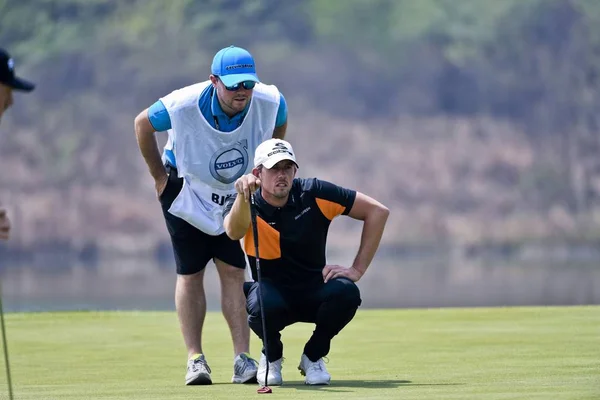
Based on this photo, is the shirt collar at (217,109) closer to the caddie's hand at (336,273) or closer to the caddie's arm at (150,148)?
the caddie's arm at (150,148)

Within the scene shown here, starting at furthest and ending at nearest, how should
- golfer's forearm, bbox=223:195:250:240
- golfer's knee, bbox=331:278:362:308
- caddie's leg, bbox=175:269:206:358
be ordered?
caddie's leg, bbox=175:269:206:358, golfer's knee, bbox=331:278:362:308, golfer's forearm, bbox=223:195:250:240

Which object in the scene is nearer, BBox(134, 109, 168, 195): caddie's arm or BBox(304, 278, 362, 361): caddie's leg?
BBox(304, 278, 362, 361): caddie's leg

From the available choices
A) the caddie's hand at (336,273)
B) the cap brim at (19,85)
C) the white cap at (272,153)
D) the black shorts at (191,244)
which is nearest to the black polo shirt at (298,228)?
the caddie's hand at (336,273)

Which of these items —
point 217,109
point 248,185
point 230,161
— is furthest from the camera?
point 230,161

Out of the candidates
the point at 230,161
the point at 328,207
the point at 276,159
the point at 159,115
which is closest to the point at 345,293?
the point at 328,207

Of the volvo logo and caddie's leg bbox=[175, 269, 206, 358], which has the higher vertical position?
the volvo logo

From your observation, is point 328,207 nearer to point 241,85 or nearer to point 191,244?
point 241,85

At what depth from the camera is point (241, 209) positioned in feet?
24.6

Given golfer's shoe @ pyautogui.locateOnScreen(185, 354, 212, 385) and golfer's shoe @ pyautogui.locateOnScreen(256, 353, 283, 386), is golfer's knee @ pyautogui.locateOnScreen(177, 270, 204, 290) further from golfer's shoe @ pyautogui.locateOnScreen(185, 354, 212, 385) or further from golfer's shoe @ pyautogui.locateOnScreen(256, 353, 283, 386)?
golfer's shoe @ pyautogui.locateOnScreen(256, 353, 283, 386)

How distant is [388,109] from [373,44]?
11749mm

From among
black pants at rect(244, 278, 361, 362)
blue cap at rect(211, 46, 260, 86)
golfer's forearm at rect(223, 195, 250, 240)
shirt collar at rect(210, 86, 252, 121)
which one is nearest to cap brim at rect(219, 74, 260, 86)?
blue cap at rect(211, 46, 260, 86)

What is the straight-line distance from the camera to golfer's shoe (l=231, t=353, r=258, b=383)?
26.2ft

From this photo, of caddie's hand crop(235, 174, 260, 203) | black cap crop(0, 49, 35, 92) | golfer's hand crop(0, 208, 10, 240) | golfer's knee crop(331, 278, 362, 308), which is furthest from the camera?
golfer's knee crop(331, 278, 362, 308)

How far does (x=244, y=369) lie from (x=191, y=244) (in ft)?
3.01
